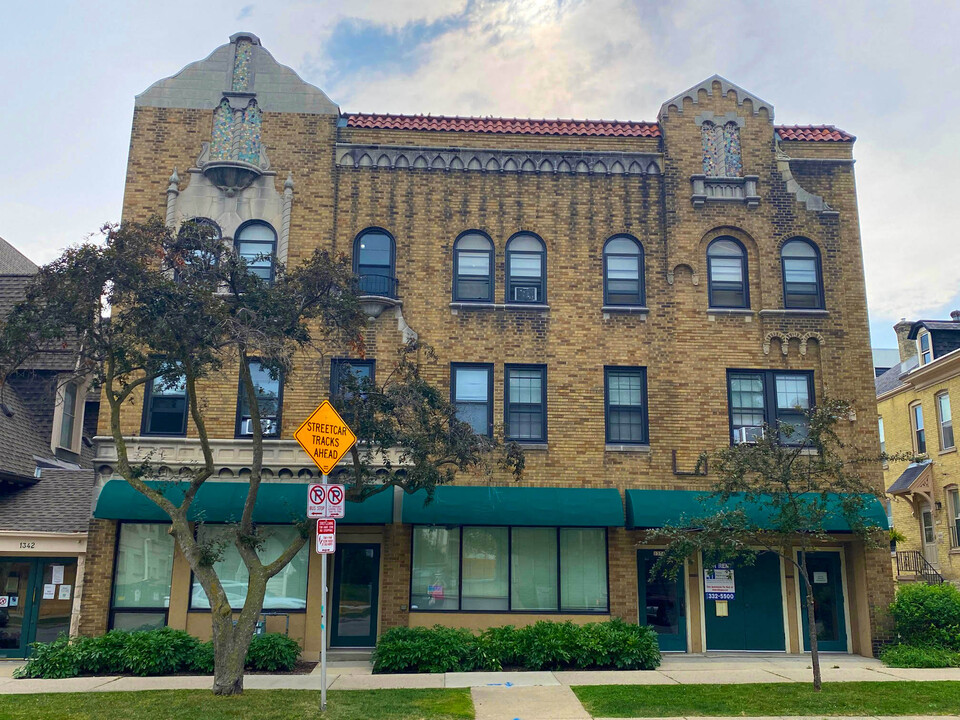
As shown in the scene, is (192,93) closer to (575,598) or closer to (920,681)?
(575,598)

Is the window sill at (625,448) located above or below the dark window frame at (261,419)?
below

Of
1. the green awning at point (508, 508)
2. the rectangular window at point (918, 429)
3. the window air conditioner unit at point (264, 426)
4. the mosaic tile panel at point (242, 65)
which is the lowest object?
the green awning at point (508, 508)

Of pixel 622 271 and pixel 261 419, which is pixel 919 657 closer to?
pixel 622 271

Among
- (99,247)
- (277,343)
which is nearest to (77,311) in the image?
(99,247)

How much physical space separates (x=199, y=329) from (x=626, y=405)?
945 centimetres

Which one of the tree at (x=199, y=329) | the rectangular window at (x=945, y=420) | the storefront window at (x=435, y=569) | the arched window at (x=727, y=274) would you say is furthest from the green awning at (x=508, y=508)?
the rectangular window at (x=945, y=420)

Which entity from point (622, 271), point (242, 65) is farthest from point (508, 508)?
point (242, 65)

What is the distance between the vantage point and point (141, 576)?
16.6 m

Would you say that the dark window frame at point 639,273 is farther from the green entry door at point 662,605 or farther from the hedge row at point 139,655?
the hedge row at point 139,655

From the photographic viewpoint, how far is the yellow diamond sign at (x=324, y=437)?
11055mm

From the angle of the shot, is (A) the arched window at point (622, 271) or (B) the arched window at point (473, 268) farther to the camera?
(A) the arched window at point (622, 271)

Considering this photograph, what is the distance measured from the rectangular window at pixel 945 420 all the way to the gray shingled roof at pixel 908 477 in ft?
3.56

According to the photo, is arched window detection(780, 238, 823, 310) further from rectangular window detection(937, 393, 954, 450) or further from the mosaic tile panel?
the mosaic tile panel

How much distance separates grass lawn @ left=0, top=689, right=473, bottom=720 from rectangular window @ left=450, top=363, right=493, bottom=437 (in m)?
6.23
